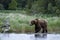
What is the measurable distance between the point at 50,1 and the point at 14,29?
1752cm

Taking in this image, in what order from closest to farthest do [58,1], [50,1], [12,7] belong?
[58,1] → [50,1] → [12,7]

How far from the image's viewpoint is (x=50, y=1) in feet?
121

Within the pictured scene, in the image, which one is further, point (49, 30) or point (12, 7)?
point (12, 7)

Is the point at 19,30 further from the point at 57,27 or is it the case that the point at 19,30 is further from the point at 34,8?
the point at 34,8

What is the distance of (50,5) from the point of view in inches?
1405

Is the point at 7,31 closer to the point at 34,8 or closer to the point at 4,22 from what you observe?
the point at 4,22

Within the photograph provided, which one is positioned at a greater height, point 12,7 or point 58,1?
point 58,1

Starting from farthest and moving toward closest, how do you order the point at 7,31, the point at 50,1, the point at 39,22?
the point at 50,1, the point at 7,31, the point at 39,22

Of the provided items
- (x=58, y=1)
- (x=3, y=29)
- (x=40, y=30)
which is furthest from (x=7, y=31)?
(x=58, y=1)

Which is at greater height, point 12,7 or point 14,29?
point 14,29


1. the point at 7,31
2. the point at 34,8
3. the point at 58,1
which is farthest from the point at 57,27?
the point at 34,8

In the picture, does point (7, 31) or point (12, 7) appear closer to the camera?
point (7, 31)

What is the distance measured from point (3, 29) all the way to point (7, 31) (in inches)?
12.8

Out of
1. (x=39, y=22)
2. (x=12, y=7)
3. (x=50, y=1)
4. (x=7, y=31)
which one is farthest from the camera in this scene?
(x=12, y=7)
